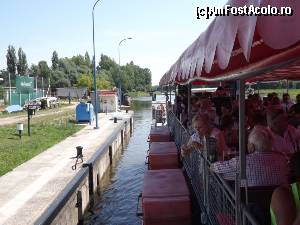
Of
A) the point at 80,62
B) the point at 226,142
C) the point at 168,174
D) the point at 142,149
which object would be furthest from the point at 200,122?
the point at 80,62

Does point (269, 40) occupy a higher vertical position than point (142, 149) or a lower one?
higher

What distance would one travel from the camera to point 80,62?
156625 mm

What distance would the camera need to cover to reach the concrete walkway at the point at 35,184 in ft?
31.3

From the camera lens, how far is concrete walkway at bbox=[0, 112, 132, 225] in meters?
9.54

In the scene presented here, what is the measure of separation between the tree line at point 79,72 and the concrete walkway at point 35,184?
8166cm

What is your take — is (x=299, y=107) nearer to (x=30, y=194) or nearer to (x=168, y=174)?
(x=168, y=174)

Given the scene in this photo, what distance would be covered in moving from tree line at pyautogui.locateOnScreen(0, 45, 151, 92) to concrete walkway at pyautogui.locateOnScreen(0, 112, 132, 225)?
81664mm

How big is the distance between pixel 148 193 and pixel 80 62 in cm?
15313

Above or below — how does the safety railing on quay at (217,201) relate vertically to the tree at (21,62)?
below

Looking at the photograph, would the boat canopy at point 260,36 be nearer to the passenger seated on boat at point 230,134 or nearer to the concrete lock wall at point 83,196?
the passenger seated on boat at point 230,134

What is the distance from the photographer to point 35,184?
1218cm

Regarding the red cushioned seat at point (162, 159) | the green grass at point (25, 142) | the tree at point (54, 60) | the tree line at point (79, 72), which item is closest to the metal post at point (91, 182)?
the green grass at point (25, 142)

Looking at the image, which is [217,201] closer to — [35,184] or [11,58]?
[35,184]

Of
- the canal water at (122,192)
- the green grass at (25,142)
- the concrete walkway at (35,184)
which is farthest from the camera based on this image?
the green grass at (25,142)
